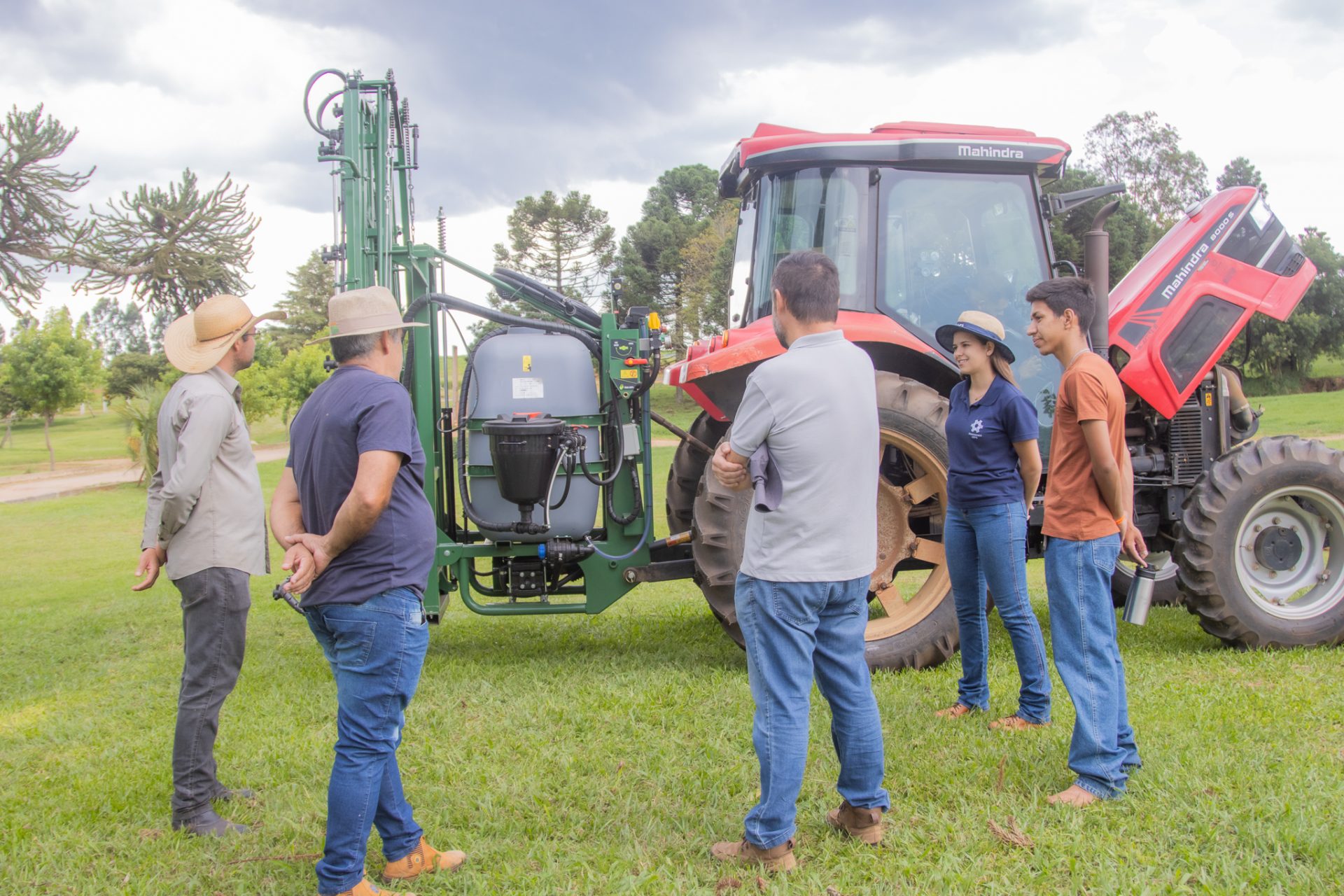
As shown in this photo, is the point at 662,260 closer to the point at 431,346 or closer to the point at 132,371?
the point at 132,371

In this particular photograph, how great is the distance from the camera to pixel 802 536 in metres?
2.71

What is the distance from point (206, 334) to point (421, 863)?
1.93m

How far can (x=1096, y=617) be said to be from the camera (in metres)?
3.24

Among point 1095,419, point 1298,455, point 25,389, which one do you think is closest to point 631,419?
point 1095,419

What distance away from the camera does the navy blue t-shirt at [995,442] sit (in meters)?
3.78

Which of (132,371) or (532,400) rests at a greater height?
(132,371)

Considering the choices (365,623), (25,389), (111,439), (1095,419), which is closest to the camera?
(365,623)

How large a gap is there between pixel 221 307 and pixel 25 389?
29.0 meters

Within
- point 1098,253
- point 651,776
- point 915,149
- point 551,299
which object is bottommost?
point 651,776

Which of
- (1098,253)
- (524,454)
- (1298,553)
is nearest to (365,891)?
(524,454)

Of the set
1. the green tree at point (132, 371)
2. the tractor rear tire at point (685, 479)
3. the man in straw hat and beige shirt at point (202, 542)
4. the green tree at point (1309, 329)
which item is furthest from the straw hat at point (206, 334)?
the green tree at point (132, 371)

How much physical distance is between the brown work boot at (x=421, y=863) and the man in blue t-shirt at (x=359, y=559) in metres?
0.16

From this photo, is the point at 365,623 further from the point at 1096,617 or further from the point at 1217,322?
the point at 1217,322

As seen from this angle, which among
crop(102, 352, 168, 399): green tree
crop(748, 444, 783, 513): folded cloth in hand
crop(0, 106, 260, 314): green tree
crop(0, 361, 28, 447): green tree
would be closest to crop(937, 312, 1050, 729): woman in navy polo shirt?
crop(748, 444, 783, 513): folded cloth in hand
